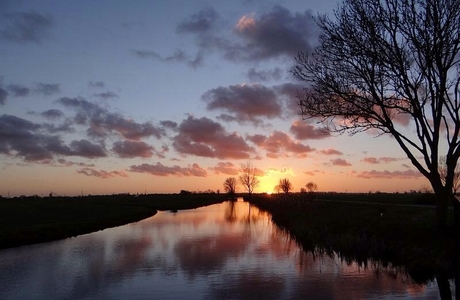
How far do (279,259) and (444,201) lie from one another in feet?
29.5

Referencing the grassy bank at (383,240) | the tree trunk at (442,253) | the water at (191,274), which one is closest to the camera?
the tree trunk at (442,253)

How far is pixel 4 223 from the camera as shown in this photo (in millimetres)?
42156

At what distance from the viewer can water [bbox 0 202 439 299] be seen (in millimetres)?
16766

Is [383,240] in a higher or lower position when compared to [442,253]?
higher

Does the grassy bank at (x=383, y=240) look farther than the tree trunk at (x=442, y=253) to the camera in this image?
Yes

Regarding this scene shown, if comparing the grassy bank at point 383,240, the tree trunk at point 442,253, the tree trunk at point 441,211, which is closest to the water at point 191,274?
the tree trunk at point 442,253

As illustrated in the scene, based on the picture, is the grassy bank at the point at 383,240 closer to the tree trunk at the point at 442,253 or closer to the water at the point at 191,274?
the tree trunk at the point at 442,253

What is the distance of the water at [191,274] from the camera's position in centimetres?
1677

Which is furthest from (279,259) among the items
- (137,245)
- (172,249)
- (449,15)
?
(449,15)

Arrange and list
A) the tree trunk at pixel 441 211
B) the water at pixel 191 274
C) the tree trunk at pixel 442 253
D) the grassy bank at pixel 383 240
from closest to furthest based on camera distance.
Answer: the tree trunk at pixel 442 253, the water at pixel 191 274, the grassy bank at pixel 383 240, the tree trunk at pixel 441 211

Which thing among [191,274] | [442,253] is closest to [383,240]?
[442,253]

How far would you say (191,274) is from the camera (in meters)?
20.8

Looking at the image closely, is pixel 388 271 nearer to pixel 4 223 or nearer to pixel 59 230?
pixel 59 230

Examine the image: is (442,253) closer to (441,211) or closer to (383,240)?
(441,211)
